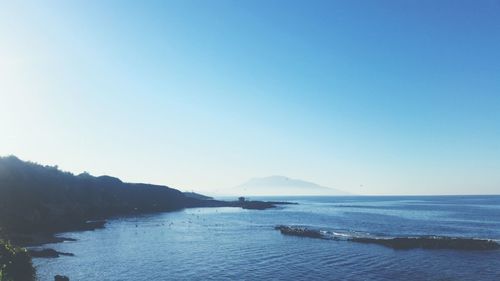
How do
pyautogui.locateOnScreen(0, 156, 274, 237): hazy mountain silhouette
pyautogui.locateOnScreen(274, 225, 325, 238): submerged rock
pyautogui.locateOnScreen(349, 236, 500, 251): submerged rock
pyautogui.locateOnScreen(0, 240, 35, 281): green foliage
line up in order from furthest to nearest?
1. pyautogui.locateOnScreen(0, 156, 274, 237): hazy mountain silhouette
2. pyautogui.locateOnScreen(274, 225, 325, 238): submerged rock
3. pyautogui.locateOnScreen(349, 236, 500, 251): submerged rock
4. pyautogui.locateOnScreen(0, 240, 35, 281): green foliage

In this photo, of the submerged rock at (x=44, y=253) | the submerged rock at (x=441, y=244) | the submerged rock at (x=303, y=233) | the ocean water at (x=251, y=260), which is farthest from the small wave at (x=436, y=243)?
the submerged rock at (x=44, y=253)

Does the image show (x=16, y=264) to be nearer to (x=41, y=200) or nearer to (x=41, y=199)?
(x=41, y=200)

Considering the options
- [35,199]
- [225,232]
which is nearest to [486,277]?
[225,232]

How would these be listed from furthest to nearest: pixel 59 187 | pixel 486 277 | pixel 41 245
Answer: pixel 59 187, pixel 41 245, pixel 486 277

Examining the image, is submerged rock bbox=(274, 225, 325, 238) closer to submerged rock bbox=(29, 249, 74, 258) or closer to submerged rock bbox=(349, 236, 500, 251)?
submerged rock bbox=(349, 236, 500, 251)

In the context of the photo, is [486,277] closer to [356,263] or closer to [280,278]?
[356,263]

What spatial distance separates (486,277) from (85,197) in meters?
170

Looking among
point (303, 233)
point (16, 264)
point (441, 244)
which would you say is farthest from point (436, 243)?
point (16, 264)

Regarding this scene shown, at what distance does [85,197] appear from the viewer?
189500 mm

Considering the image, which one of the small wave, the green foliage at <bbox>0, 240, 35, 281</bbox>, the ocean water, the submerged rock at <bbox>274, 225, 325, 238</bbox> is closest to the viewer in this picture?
the green foliage at <bbox>0, 240, 35, 281</bbox>

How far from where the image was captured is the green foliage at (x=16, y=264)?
5062cm

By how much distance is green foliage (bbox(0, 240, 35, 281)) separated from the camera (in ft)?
166

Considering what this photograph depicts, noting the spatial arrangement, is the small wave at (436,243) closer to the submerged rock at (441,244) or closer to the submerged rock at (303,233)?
the submerged rock at (441,244)

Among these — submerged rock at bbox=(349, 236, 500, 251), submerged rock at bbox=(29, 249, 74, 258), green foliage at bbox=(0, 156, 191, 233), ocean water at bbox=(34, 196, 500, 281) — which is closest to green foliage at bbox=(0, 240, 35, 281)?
ocean water at bbox=(34, 196, 500, 281)
